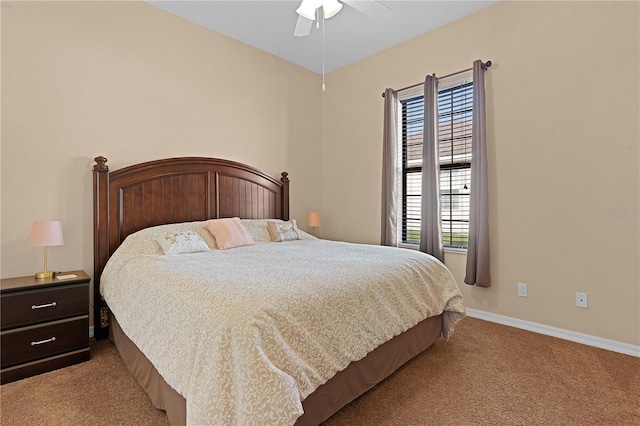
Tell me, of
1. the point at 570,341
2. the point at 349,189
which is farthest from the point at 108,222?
the point at 570,341

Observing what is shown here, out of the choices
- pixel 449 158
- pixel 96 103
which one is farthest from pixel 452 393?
pixel 96 103

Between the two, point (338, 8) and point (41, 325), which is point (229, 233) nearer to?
point (41, 325)

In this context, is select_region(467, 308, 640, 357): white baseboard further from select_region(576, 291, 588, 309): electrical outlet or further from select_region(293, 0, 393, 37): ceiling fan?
select_region(293, 0, 393, 37): ceiling fan

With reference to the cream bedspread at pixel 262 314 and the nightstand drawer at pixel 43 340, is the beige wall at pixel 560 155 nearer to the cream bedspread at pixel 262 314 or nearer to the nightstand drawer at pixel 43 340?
the cream bedspread at pixel 262 314

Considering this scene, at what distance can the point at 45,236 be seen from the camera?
226cm

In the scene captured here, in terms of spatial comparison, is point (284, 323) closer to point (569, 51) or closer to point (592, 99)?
point (592, 99)

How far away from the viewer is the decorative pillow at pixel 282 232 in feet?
11.3

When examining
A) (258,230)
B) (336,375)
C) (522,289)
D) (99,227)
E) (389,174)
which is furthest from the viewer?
(389,174)

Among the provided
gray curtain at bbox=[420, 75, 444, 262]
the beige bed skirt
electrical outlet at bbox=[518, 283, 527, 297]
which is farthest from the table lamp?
electrical outlet at bbox=[518, 283, 527, 297]

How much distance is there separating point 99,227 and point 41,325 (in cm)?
84

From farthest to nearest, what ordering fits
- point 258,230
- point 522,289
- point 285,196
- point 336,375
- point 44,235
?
point 285,196, point 258,230, point 522,289, point 44,235, point 336,375

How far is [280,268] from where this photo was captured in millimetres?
1973

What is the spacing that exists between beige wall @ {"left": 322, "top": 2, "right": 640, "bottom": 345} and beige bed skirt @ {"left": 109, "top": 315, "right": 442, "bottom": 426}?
1.19m

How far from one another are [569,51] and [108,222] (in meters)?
4.16
